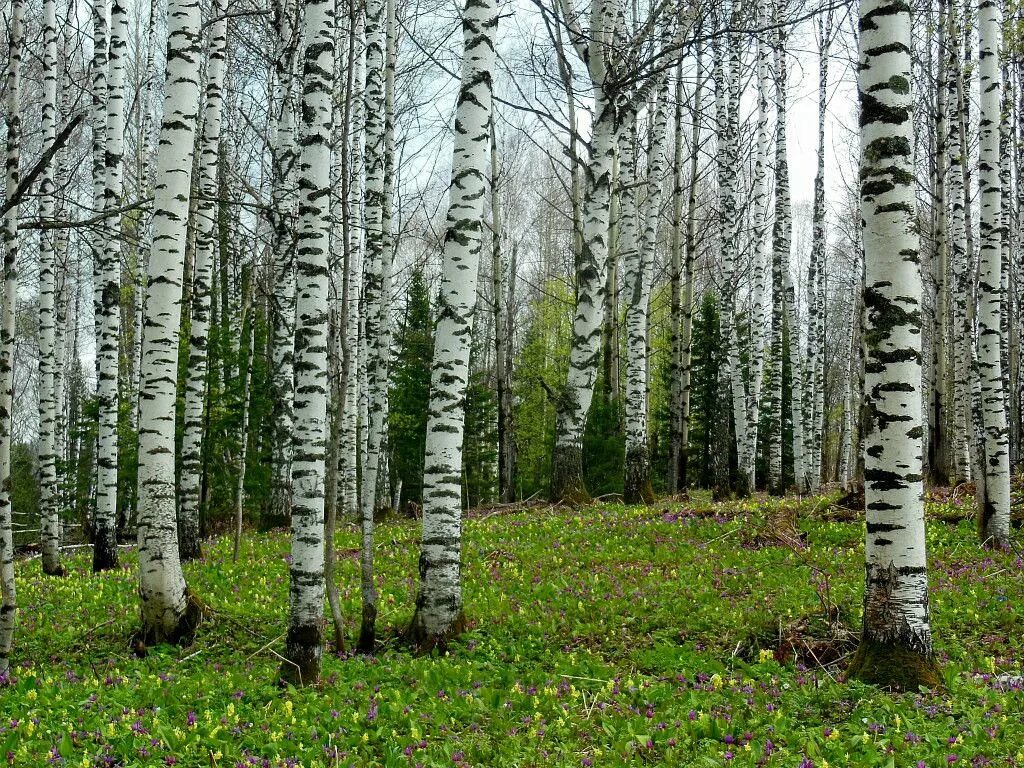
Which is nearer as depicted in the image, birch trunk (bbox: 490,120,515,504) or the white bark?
the white bark

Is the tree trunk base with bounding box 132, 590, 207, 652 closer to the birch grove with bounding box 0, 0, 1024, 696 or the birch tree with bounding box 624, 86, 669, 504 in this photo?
the birch grove with bounding box 0, 0, 1024, 696

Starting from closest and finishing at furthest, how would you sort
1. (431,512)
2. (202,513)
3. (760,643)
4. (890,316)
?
(890,316) < (760,643) < (431,512) < (202,513)

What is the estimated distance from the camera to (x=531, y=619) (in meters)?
7.49

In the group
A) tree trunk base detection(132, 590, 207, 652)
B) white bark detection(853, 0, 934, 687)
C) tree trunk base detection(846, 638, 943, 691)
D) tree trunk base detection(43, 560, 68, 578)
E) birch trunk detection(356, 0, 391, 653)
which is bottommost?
tree trunk base detection(43, 560, 68, 578)

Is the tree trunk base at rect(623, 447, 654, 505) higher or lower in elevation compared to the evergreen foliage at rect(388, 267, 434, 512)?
lower

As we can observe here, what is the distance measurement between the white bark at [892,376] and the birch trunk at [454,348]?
326 centimetres

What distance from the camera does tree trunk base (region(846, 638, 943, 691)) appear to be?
5047 millimetres

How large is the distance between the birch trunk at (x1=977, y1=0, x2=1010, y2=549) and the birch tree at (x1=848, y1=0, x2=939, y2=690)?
455 centimetres

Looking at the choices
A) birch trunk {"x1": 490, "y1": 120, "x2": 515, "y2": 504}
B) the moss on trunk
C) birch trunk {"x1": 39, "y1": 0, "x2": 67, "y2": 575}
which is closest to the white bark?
the moss on trunk

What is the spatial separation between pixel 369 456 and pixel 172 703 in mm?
3020

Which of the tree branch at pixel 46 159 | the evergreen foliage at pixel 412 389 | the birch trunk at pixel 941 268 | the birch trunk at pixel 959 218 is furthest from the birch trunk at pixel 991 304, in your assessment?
the evergreen foliage at pixel 412 389

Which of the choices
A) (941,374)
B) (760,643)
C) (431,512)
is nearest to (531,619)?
(431,512)

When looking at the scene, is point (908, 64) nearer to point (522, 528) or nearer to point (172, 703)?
point (172, 703)

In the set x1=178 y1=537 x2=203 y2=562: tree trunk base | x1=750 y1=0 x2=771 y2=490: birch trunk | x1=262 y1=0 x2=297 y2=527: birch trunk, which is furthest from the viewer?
x1=750 y1=0 x2=771 y2=490: birch trunk
